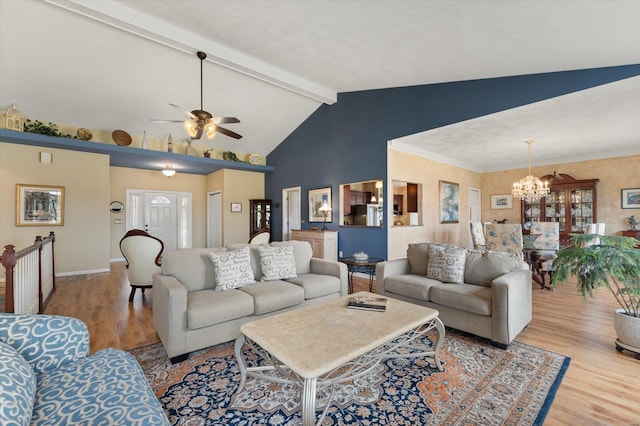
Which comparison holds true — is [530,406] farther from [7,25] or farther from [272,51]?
[7,25]

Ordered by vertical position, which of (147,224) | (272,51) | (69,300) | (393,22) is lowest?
(69,300)

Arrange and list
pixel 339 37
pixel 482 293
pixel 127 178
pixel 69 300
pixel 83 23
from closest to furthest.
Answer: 1. pixel 482 293
2. pixel 339 37
3. pixel 83 23
4. pixel 69 300
5. pixel 127 178

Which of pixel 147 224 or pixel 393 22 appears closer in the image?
→ pixel 393 22

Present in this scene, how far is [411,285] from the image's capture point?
3.00 metres

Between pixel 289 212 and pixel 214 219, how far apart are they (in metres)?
2.36

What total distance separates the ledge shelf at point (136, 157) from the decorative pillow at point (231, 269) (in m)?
4.39

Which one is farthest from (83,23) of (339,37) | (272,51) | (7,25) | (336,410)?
(336,410)

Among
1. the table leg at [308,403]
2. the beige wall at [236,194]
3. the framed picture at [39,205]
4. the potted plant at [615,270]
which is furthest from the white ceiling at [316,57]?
the table leg at [308,403]

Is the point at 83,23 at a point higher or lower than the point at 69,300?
higher

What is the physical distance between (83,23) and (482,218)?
30.4 ft

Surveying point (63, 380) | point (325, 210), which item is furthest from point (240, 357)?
point (325, 210)

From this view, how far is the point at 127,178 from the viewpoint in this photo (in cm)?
735

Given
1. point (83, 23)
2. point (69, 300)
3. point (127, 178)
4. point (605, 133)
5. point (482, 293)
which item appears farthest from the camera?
point (127, 178)

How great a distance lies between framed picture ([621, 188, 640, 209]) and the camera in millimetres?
5617
